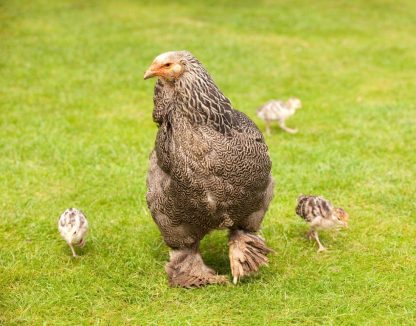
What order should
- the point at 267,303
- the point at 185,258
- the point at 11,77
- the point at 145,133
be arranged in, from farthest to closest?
1. the point at 11,77
2. the point at 145,133
3. the point at 185,258
4. the point at 267,303

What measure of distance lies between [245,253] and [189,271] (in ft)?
1.64

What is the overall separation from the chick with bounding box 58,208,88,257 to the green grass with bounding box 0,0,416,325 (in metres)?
0.19

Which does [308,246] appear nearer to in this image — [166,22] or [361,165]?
[361,165]

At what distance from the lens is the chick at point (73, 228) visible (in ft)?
18.2

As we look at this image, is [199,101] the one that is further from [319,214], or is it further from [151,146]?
[151,146]

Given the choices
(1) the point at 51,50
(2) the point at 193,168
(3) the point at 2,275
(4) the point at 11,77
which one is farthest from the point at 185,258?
(1) the point at 51,50

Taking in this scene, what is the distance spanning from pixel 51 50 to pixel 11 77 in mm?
1965

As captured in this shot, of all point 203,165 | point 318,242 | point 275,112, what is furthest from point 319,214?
point 275,112

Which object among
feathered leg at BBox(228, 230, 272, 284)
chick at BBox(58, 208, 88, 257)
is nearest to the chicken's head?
feathered leg at BBox(228, 230, 272, 284)

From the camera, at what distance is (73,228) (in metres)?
5.57

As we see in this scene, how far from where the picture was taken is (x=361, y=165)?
758 cm

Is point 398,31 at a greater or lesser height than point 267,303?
greater

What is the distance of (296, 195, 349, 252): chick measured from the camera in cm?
567

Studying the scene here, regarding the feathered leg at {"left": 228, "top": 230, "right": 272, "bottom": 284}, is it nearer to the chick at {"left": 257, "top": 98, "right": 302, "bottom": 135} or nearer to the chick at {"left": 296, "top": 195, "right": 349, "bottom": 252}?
the chick at {"left": 296, "top": 195, "right": 349, "bottom": 252}
